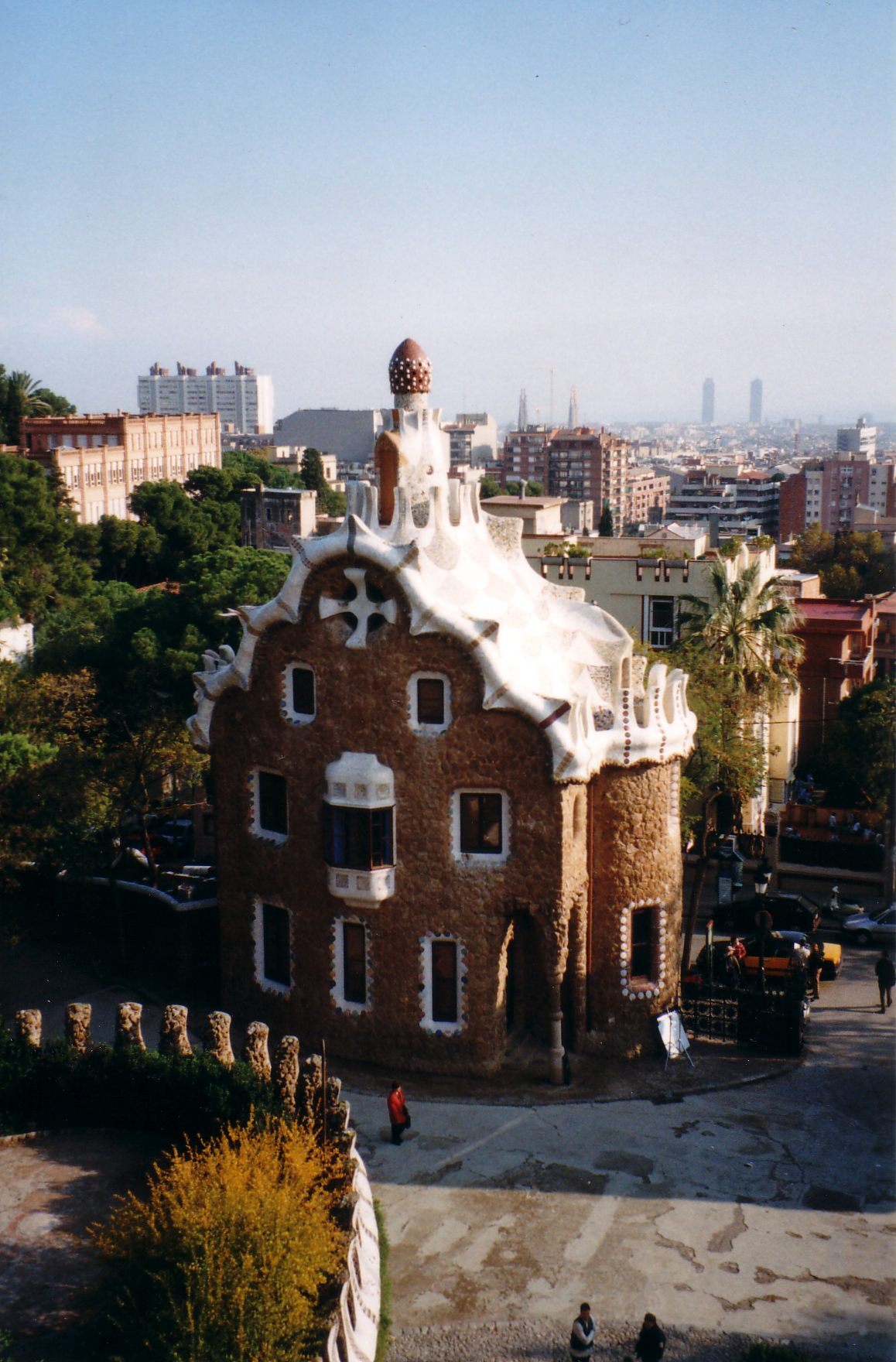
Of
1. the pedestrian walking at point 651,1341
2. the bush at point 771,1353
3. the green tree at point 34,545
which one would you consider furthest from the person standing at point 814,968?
the green tree at point 34,545

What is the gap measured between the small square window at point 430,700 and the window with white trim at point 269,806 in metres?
4.07

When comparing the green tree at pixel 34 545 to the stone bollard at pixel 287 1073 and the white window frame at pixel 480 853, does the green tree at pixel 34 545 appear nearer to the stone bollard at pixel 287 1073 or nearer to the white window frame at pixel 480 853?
the white window frame at pixel 480 853

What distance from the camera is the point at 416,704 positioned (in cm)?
2908

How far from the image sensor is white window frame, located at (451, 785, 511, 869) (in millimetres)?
28906

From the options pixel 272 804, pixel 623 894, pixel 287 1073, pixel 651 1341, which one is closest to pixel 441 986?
pixel 623 894

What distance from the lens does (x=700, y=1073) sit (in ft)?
97.5

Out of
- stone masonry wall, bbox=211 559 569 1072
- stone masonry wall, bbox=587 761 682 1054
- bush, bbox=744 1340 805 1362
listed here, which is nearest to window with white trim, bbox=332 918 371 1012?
stone masonry wall, bbox=211 559 569 1072

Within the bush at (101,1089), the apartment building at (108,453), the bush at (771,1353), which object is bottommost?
the bush at (771,1353)

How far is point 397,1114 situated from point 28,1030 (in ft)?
23.5

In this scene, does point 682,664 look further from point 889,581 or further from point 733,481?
point 733,481

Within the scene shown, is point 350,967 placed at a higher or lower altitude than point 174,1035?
lower

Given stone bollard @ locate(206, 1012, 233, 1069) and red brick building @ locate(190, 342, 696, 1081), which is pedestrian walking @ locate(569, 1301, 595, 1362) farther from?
red brick building @ locate(190, 342, 696, 1081)

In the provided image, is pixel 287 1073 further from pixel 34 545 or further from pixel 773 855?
pixel 34 545

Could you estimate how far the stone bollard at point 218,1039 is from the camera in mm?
24125
